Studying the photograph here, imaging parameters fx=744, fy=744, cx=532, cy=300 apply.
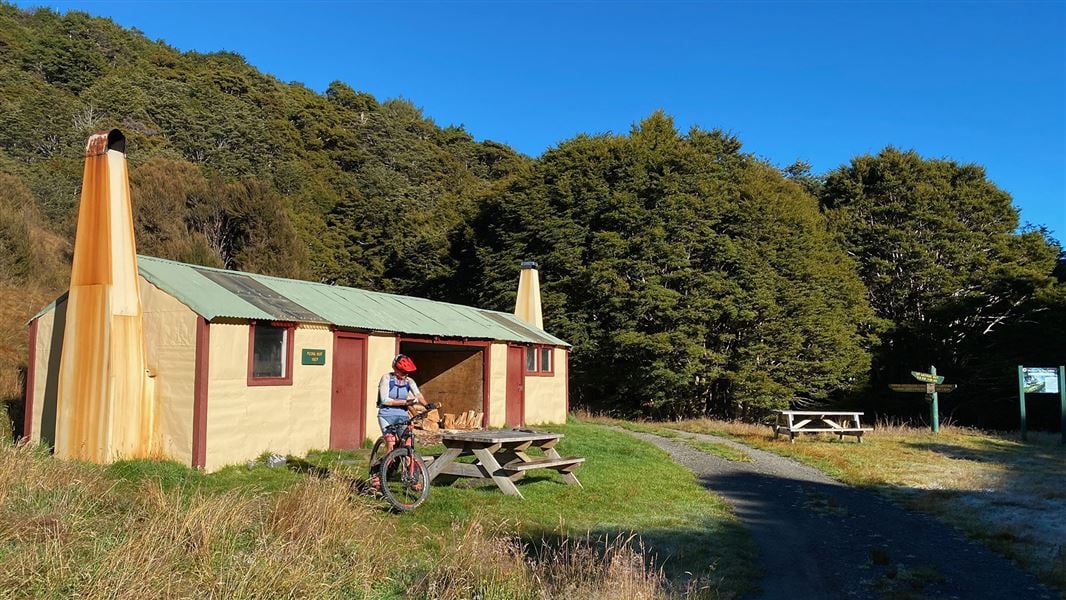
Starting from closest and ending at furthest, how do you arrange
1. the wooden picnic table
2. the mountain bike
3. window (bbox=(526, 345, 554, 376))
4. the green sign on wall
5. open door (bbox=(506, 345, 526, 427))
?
1. the mountain bike
2. the wooden picnic table
3. the green sign on wall
4. open door (bbox=(506, 345, 526, 427))
5. window (bbox=(526, 345, 554, 376))

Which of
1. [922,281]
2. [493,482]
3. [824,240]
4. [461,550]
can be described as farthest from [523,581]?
[922,281]

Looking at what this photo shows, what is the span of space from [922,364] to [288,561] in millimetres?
30827

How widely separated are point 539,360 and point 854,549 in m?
13.5

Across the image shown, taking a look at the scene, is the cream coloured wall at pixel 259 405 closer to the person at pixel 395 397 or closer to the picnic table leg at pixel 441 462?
the person at pixel 395 397

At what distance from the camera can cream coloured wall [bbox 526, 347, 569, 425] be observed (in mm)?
20094

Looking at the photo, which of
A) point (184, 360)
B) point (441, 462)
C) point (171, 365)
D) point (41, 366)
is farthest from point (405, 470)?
point (41, 366)

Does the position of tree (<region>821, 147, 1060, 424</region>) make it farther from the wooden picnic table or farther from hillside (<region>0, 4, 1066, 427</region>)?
A: the wooden picnic table

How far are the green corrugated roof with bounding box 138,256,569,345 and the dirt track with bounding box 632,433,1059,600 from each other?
669 centimetres

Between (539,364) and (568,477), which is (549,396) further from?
(568,477)

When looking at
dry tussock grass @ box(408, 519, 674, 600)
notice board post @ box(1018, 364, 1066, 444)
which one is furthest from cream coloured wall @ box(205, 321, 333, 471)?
notice board post @ box(1018, 364, 1066, 444)

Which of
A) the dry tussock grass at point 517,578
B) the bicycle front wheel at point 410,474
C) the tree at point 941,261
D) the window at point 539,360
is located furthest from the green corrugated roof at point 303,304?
the tree at point 941,261

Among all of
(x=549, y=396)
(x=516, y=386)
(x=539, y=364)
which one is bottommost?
(x=549, y=396)

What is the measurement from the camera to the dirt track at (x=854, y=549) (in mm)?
6359

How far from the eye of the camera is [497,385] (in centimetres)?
1822
